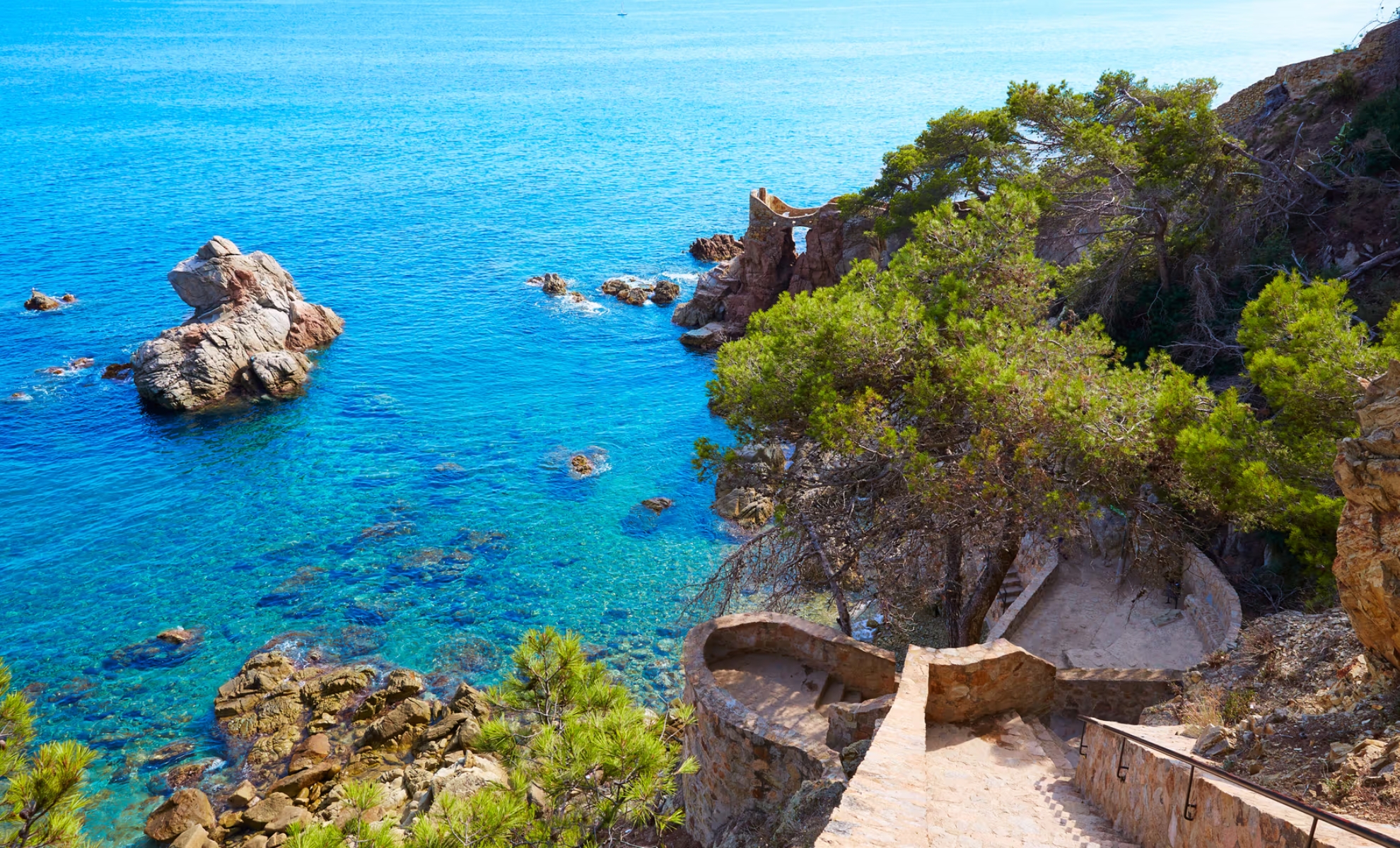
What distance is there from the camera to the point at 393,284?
189ft

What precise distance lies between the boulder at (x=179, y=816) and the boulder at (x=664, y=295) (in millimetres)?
39140

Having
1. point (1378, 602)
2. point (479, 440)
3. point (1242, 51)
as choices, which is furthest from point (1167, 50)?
point (1378, 602)

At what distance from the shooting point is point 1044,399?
16125 millimetres

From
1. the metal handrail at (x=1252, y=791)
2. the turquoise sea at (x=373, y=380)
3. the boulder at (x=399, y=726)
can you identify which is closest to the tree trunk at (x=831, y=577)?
the metal handrail at (x=1252, y=791)

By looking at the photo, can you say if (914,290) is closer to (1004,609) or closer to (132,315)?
(1004,609)

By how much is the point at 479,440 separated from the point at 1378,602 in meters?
33.7

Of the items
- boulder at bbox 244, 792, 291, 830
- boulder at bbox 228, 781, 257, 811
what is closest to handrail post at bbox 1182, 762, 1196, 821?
boulder at bbox 244, 792, 291, 830

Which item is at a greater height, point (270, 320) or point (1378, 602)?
point (1378, 602)

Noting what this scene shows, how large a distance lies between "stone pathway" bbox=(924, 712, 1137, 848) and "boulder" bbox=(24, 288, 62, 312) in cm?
5547

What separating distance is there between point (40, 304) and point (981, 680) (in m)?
56.1

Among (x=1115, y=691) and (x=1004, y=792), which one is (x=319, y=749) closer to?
(x=1004, y=792)

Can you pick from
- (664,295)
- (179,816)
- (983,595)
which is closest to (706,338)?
(664,295)

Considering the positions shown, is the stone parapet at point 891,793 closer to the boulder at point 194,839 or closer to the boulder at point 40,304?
the boulder at point 194,839

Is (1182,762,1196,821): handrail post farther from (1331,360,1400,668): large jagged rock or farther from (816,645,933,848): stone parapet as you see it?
(1331,360,1400,668): large jagged rock
